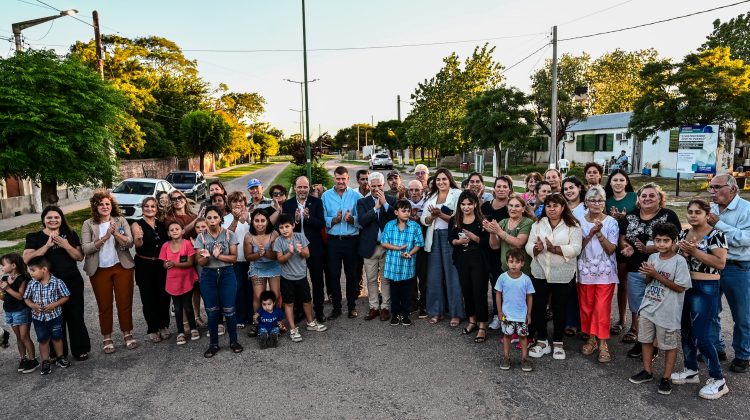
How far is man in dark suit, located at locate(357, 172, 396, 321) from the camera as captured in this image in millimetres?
6156

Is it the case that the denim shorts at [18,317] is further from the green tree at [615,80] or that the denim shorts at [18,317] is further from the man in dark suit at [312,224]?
the green tree at [615,80]

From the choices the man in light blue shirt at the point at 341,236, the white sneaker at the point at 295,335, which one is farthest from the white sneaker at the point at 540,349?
the white sneaker at the point at 295,335

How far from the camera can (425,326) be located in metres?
5.95

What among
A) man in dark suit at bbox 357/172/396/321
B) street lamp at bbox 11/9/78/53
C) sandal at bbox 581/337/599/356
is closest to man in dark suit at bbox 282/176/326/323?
man in dark suit at bbox 357/172/396/321

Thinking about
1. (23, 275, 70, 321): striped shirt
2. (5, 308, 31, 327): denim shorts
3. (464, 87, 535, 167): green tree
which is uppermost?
(464, 87, 535, 167): green tree

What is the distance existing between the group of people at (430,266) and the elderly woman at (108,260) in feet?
0.05

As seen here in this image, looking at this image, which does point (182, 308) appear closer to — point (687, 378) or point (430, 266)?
point (430, 266)

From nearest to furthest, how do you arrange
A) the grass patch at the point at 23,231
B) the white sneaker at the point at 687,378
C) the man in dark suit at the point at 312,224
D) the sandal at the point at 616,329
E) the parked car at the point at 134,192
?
the white sneaker at the point at 687,378
the sandal at the point at 616,329
the man in dark suit at the point at 312,224
the grass patch at the point at 23,231
the parked car at the point at 134,192

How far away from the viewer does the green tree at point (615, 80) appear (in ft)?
145

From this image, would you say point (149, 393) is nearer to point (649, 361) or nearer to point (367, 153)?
A: point (649, 361)

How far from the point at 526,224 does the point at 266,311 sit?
3139 millimetres

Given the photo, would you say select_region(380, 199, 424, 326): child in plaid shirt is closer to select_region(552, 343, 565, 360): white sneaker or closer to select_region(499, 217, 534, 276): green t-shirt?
select_region(499, 217, 534, 276): green t-shirt

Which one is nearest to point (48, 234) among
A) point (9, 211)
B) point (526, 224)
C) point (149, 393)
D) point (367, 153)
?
point (149, 393)

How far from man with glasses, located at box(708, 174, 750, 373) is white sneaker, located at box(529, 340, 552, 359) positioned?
1.50 meters
